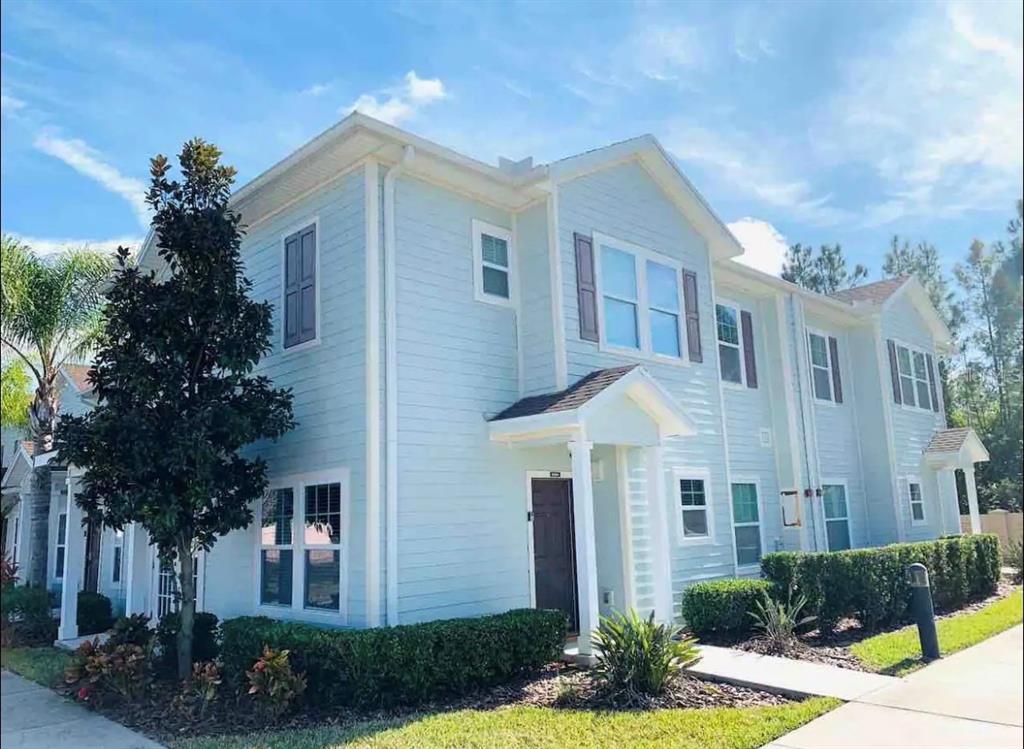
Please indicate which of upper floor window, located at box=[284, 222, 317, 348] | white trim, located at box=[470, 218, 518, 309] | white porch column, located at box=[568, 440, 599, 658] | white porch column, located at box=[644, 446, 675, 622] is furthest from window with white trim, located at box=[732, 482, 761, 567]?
upper floor window, located at box=[284, 222, 317, 348]

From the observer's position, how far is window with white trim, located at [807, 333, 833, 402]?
16.2 m

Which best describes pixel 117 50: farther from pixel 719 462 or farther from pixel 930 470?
pixel 930 470

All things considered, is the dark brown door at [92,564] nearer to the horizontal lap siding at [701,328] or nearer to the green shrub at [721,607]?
the horizontal lap siding at [701,328]

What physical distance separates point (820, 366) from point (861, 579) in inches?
238

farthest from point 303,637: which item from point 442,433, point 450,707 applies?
point 442,433

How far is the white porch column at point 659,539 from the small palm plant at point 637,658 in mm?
2167

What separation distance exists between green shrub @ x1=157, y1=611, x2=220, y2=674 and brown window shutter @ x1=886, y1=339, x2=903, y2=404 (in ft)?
47.8

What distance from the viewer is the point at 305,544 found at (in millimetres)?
9297

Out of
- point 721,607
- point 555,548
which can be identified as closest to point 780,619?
point 721,607

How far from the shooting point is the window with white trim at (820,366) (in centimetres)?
1625

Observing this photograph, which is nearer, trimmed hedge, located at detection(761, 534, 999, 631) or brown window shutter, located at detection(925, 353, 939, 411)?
trimmed hedge, located at detection(761, 534, 999, 631)

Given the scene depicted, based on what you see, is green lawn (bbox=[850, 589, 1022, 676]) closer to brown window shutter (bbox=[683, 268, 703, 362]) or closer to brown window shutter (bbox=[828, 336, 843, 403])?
brown window shutter (bbox=[683, 268, 703, 362])

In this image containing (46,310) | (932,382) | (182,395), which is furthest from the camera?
(932,382)

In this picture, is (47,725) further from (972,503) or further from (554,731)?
(972,503)
